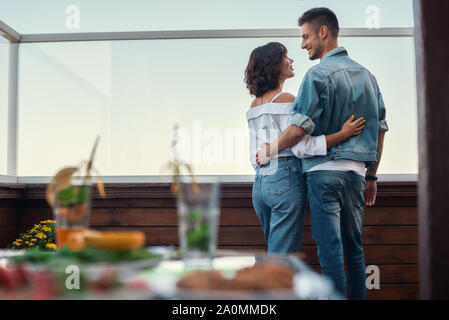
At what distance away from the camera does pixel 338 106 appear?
5.15 ft

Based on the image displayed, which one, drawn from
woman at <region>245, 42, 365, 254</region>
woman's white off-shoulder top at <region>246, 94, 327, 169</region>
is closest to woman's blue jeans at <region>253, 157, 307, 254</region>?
woman at <region>245, 42, 365, 254</region>

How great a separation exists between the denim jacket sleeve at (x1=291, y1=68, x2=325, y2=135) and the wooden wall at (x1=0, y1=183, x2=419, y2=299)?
72 cm

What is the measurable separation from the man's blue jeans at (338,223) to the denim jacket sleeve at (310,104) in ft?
0.61

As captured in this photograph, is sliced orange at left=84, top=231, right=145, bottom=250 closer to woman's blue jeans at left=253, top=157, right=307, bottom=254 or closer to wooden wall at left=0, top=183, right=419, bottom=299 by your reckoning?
woman's blue jeans at left=253, top=157, right=307, bottom=254

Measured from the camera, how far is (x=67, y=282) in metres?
0.53

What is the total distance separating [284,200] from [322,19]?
0.74m

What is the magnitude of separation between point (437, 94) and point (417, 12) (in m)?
0.18

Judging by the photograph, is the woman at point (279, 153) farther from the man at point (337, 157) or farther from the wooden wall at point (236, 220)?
the wooden wall at point (236, 220)

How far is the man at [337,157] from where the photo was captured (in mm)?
1504

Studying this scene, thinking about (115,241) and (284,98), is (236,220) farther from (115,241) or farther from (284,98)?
(115,241)

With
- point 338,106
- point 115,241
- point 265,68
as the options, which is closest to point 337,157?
point 338,106

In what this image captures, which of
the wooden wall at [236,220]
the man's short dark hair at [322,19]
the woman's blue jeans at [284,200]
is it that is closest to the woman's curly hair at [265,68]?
the man's short dark hair at [322,19]
